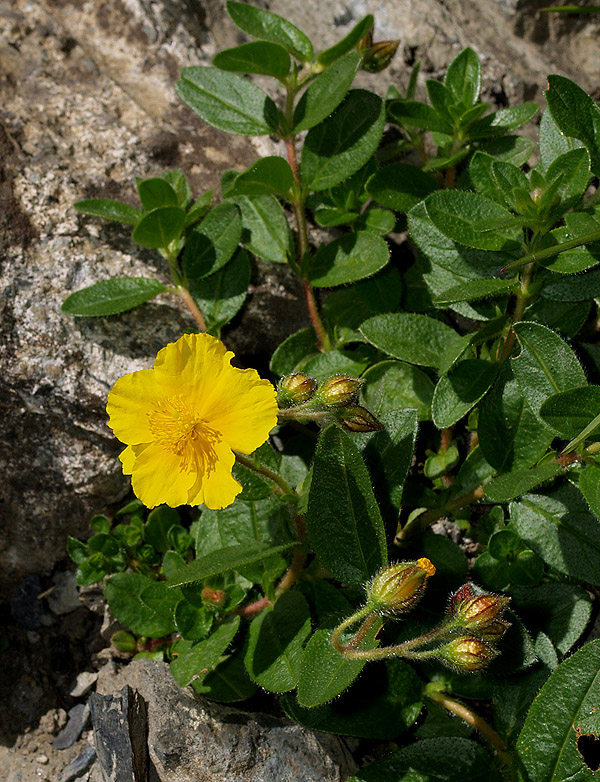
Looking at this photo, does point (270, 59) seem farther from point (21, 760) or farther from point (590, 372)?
point (21, 760)

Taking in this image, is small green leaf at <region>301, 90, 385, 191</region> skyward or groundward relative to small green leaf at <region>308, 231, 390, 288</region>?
skyward

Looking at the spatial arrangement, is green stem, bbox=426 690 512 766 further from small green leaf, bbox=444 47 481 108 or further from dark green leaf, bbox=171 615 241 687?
small green leaf, bbox=444 47 481 108

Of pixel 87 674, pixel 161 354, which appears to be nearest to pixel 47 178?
pixel 161 354

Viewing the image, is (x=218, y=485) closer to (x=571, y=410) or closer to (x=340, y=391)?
(x=340, y=391)

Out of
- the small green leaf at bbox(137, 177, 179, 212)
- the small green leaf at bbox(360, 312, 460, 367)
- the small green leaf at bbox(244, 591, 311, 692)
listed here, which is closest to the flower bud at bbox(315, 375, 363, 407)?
the small green leaf at bbox(360, 312, 460, 367)

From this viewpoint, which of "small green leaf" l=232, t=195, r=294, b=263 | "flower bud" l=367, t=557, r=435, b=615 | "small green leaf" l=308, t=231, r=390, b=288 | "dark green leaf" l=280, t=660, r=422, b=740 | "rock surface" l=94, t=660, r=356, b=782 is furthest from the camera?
"small green leaf" l=232, t=195, r=294, b=263
